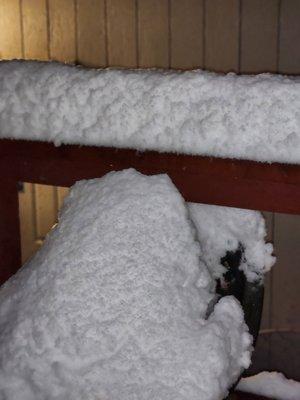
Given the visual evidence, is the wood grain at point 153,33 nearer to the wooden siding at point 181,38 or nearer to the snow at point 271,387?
the wooden siding at point 181,38

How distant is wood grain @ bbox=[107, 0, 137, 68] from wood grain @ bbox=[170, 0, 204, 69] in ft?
0.82

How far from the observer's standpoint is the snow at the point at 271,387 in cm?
324

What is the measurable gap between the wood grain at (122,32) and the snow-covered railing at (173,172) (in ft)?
5.18

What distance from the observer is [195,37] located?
349cm

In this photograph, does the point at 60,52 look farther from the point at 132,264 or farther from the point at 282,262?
the point at 132,264

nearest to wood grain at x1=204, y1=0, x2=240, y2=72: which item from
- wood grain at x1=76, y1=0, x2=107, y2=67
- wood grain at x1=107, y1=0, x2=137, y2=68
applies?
wood grain at x1=107, y1=0, x2=137, y2=68

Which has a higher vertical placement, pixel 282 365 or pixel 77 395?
pixel 77 395

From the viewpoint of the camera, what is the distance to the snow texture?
203 cm

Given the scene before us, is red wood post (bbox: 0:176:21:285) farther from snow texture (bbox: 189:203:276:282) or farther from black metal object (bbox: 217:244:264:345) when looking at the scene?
black metal object (bbox: 217:244:264:345)

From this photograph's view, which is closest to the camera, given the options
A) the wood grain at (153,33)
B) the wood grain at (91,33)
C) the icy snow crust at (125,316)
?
the icy snow crust at (125,316)

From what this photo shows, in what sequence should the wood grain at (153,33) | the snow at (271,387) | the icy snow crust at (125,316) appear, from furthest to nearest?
1. the wood grain at (153,33)
2. the snow at (271,387)
3. the icy snow crust at (125,316)

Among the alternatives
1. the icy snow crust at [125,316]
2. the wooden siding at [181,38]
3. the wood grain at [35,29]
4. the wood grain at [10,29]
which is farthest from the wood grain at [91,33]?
the icy snow crust at [125,316]

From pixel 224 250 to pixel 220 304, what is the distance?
280 mm

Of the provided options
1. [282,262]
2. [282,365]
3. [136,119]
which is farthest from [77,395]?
[282,365]
